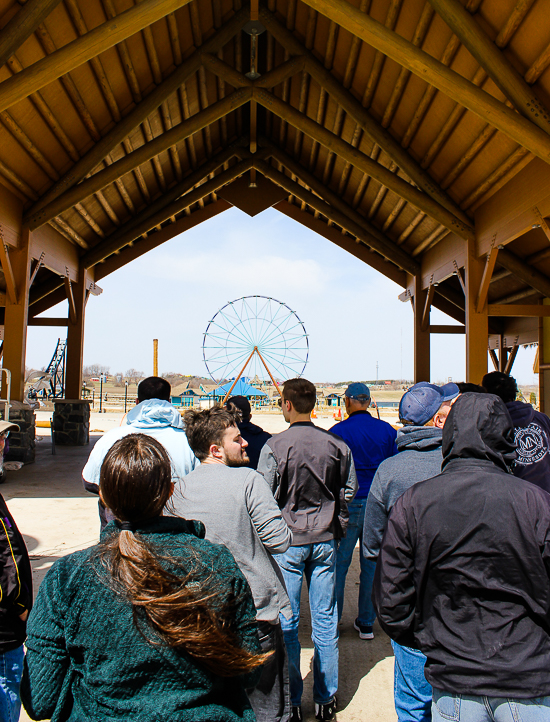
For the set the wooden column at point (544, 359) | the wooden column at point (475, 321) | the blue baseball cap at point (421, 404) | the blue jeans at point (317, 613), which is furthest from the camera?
the wooden column at point (544, 359)

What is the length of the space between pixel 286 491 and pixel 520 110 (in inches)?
233

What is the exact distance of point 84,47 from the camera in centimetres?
589

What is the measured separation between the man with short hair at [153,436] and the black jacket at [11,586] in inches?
34.7

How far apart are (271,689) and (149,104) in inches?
366

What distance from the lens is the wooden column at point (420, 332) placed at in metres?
13.0

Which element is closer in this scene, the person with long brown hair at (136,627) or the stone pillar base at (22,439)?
the person with long brown hair at (136,627)

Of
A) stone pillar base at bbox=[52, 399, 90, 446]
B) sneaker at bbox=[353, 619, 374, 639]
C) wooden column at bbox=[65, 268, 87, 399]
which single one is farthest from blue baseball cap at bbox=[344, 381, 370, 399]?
stone pillar base at bbox=[52, 399, 90, 446]

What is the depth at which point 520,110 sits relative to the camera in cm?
629

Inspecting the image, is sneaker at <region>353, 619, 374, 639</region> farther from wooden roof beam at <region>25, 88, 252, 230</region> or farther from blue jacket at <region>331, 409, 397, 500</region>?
wooden roof beam at <region>25, 88, 252, 230</region>

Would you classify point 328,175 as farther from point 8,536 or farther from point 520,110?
point 8,536

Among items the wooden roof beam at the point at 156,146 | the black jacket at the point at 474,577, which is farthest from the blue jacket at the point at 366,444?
the wooden roof beam at the point at 156,146

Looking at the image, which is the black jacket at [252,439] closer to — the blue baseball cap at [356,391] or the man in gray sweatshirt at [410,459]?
the blue baseball cap at [356,391]

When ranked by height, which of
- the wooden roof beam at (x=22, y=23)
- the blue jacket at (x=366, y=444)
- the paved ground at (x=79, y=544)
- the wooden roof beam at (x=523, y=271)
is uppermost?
the wooden roof beam at (x=22, y=23)

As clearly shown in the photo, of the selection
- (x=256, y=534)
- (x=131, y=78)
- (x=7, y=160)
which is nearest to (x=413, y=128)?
(x=131, y=78)
